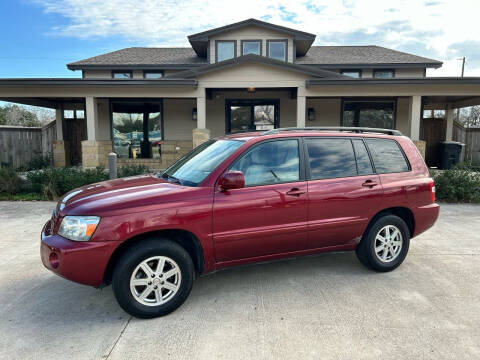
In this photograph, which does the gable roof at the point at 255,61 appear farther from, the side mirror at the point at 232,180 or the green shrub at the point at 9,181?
the side mirror at the point at 232,180

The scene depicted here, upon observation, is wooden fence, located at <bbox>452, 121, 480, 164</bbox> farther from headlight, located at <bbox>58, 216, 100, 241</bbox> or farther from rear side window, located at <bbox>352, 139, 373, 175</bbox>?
headlight, located at <bbox>58, 216, 100, 241</bbox>

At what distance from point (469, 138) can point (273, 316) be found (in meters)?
16.2

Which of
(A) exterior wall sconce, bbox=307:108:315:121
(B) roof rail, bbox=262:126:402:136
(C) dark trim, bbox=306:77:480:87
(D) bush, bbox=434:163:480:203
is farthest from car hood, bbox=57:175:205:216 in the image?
(A) exterior wall sconce, bbox=307:108:315:121

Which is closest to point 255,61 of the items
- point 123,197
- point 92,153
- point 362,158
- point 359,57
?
point 92,153

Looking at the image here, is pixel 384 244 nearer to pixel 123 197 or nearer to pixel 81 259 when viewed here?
pixel 123 197

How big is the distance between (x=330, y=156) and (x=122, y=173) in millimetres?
6674

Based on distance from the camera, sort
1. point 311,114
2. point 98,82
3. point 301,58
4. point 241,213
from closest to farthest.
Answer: point 241,213
point 98,82
point 311,114
point 301,58

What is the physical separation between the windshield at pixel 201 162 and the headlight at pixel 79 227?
0.97 m

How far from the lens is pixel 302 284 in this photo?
12.6 feet

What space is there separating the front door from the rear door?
0.16m

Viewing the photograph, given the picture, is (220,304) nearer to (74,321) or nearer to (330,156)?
(74,321)

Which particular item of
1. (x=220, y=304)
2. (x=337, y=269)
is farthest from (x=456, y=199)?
(x=220, y=304)

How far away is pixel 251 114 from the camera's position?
14.6m

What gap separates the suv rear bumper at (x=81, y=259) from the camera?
2904 millimetres
